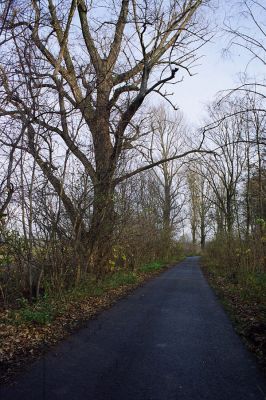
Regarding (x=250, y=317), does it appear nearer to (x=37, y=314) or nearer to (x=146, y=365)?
(x=146, y=365)

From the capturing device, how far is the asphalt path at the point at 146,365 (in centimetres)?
433

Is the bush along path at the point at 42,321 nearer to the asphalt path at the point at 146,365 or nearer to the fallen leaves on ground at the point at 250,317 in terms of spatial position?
the asphalt path at the point at 146,365

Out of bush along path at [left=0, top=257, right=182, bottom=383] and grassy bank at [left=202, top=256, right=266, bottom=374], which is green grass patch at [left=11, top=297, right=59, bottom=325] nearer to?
bush along path at [left=0, top=257, right=182, bottom=383]

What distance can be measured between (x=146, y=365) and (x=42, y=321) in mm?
2775

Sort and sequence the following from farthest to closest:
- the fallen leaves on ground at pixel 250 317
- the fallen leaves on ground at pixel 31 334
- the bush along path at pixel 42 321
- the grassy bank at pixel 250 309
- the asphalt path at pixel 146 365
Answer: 1. the grassy bank at pixel 250 309
2. the fallen leaves on ground at pixel 250 317
3. the bush along path at pixel 42 321
4. the fallen leaves on ground at pixel 31 334
5. the asphalt path at pixel 146 365

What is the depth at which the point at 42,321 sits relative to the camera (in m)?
7.34

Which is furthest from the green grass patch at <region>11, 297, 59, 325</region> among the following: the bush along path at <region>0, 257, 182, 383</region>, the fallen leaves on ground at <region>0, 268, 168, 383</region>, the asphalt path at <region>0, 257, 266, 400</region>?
the asphalt path at <region>0, 257, 266, 400</region>

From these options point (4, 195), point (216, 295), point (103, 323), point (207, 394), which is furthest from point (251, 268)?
point (207, 394)

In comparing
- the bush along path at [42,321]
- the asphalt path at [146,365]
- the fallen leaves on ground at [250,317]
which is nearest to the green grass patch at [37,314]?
the bush along path at [42,321]

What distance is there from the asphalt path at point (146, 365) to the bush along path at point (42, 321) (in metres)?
0.29

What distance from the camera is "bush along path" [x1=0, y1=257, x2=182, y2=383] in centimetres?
563

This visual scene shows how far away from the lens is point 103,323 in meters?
8.03

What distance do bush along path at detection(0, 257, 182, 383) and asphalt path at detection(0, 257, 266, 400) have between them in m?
0.29

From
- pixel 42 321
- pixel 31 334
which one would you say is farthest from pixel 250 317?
pixel 31 334
